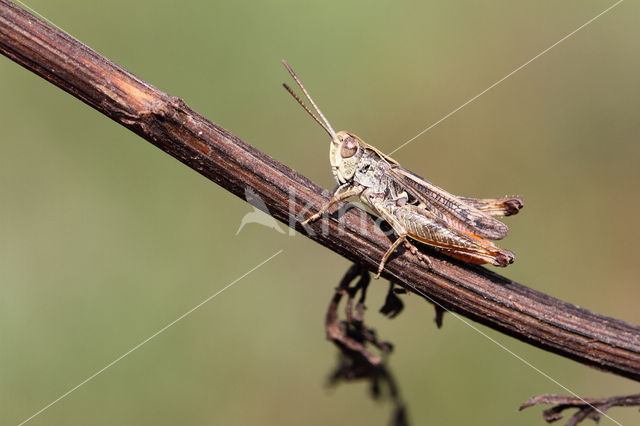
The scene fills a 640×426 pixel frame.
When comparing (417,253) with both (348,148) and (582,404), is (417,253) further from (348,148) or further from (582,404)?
(348,148)

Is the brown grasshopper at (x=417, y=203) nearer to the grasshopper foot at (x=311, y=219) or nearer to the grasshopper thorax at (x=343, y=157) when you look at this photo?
the grasshopper thorax at (x=343, y=157)

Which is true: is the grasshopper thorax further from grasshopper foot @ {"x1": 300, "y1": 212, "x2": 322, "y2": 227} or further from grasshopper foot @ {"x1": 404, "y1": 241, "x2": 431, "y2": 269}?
grasshopper foot @ {"x1": 300, "y1": 212, "x2": 322, "y2": 227}

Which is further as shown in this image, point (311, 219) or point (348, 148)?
point (348, 148)

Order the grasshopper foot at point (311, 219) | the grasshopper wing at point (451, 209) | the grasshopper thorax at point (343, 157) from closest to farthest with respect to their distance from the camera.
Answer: the grasshopper foot at point (311, 219) < the grasshopper wing at point (451, 209) < the grasshopper thorax at point (343, 157)

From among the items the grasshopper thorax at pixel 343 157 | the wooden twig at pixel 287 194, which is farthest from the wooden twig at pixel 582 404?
the grasshopper thorax at pixel 343 157

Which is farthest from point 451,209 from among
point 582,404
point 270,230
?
point 270,230

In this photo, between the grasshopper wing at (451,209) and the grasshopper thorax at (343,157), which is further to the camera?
the grasshopper thorax at (343,157)
